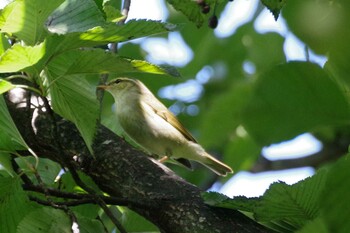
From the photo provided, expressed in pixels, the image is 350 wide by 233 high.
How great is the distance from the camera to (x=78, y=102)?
1.71 metres

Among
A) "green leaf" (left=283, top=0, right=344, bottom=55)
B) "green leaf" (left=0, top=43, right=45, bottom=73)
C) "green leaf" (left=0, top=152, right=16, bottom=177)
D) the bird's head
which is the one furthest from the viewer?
the bird's head

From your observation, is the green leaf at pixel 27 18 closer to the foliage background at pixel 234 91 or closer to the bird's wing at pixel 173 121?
the foliage background at pixel 234 91

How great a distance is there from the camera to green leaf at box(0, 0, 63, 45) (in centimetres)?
136

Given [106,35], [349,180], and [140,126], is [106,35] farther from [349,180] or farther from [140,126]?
[140,126]

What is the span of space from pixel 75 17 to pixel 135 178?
2.03 feet

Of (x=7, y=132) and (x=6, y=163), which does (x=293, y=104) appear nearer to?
(x=7, y=132)

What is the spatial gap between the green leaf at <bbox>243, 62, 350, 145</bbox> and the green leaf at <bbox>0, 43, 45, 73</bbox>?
884 millimetres

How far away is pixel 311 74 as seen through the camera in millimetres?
516

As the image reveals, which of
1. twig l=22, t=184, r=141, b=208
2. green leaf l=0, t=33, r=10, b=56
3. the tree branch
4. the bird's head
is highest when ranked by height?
green leaf l=0, t=33, r=10, b=56

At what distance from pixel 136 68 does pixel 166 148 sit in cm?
256

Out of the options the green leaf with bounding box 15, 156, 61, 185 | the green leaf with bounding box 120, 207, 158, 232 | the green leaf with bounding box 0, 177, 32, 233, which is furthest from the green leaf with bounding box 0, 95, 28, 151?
the green leaf with bounding box 120, 207, 158, 232

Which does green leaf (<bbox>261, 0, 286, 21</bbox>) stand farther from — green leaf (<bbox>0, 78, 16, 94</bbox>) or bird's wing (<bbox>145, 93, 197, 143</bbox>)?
bird's wing (<bbox>145, 93, 197, 143</bbox>)

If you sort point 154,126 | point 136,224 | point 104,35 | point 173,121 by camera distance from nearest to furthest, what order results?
point 104,35 → point 136,224 → point 154,126 → point 173,121

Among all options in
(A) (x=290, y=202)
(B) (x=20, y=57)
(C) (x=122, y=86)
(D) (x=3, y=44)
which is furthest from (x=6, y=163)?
(C) (x=122, y=86)
